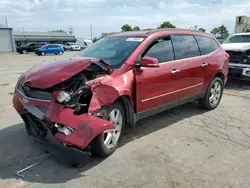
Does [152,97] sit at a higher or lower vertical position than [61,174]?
higher

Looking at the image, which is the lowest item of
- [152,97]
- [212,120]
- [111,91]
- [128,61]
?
[212,120]

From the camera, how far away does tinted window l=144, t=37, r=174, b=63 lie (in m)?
4.32

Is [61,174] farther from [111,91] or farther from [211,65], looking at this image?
[211,65]

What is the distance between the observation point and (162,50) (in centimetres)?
449

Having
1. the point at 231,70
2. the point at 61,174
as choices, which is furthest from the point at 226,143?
the point at 231,70

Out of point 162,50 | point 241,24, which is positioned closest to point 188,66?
point 162,50

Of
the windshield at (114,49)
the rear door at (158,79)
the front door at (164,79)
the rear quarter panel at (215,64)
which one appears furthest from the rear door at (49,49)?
the rear door at (158,79)

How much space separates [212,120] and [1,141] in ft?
13.4

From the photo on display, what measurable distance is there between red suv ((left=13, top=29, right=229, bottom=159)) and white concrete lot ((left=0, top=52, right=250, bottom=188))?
14.1 inches

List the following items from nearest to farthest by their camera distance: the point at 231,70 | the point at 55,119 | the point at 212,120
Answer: the point at 55,119
the point at 212,120
the point at 231,70

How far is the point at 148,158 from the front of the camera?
3600 mm

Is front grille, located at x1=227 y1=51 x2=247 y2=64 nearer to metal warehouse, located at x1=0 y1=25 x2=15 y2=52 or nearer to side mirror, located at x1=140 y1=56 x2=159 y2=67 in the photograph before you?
side mirror, located at x1=140 y1=56 x2=159 y2=67

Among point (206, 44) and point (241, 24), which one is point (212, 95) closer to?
point (206, 44)

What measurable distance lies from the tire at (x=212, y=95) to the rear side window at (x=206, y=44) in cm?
71
